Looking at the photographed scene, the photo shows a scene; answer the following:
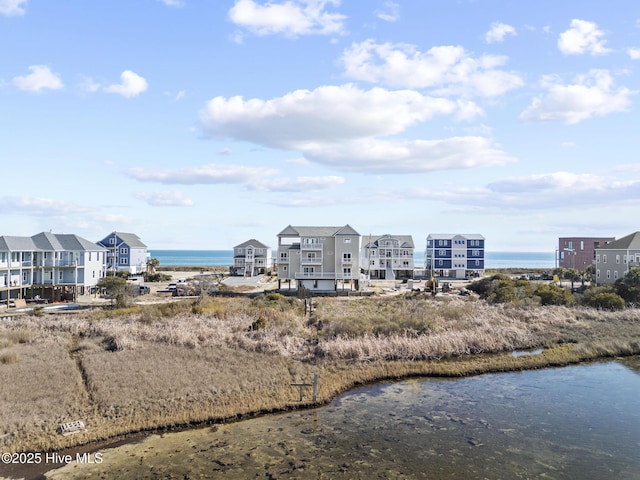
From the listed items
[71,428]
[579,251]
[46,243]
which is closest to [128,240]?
[46,243]

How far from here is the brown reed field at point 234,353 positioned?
18.0 meters

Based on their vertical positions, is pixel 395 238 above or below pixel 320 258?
→ above

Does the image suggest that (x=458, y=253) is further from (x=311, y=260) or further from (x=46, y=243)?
(x=46, y=243)

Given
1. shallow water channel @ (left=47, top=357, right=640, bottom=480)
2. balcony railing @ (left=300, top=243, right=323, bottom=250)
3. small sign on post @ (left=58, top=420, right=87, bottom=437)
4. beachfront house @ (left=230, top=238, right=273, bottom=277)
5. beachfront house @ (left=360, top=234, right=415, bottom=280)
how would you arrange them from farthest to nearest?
1. beachfront house @ (left=230, top=238, right=273, bottom=277)
2. beachfront house @ (left=360, top=234, right=415, bottom=280)
3. balcony railing @ (left=300, top=243, right=323, bottom=250)
4. small sign on post @ (left=58, top=420, right=87, bottom=437)
5. shallow water channel @ (left=47, top=357, right=640, bottom=480)

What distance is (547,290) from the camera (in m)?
45.7

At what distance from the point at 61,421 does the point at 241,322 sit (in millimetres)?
17583

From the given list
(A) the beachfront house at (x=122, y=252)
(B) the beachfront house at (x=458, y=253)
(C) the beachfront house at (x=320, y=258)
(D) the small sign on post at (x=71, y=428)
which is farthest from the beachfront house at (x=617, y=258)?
(A) the beachfront house at (x=122, y=252)

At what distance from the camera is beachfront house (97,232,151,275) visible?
7569 centimetres

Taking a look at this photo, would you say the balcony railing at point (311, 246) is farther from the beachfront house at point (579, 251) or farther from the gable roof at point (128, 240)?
the beachfront house at point (579, 251)

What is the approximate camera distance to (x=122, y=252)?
77312 mm

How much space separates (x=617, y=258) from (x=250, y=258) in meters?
55.3

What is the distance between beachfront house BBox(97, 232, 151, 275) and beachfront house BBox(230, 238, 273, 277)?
54.1ft

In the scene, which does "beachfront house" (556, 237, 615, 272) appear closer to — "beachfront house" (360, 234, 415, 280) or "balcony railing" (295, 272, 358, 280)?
"beachfront house" (360, 234, 415, 280)

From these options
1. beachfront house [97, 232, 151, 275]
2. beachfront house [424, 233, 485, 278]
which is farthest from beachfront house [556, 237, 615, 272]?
beachfront house [97, 232, 151, 275]
